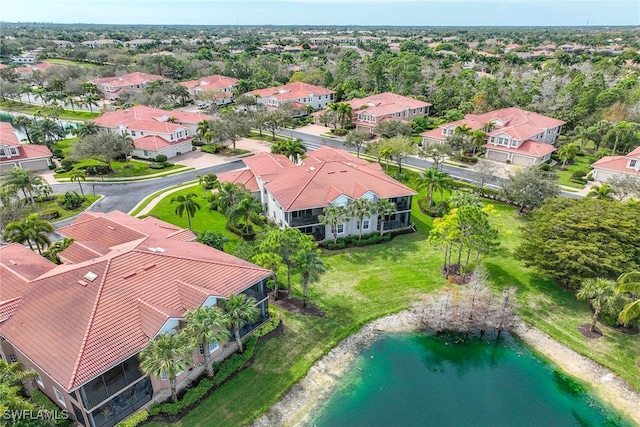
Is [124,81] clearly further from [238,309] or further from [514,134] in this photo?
[238,309]

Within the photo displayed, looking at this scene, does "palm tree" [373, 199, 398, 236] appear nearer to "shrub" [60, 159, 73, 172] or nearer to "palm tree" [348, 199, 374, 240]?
"palm tree" [348, 199, 374, 240]

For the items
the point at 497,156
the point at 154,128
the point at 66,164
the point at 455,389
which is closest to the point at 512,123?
the point at 497,156

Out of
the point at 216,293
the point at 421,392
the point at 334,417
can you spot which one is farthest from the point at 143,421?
the point at 421,392

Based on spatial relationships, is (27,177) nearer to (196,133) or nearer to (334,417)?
(196,133)

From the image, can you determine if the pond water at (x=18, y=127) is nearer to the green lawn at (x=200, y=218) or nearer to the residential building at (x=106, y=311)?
the green lawn at (x=200, y=218)

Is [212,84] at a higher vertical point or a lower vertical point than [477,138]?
higher

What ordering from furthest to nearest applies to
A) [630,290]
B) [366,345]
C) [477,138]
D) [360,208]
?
[477,138] < [360,208] < [366,345] < [630,290]

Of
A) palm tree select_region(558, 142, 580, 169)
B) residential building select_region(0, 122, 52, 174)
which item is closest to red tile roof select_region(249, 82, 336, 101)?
Result: residential building select_region(0, 122, 52, 174)
